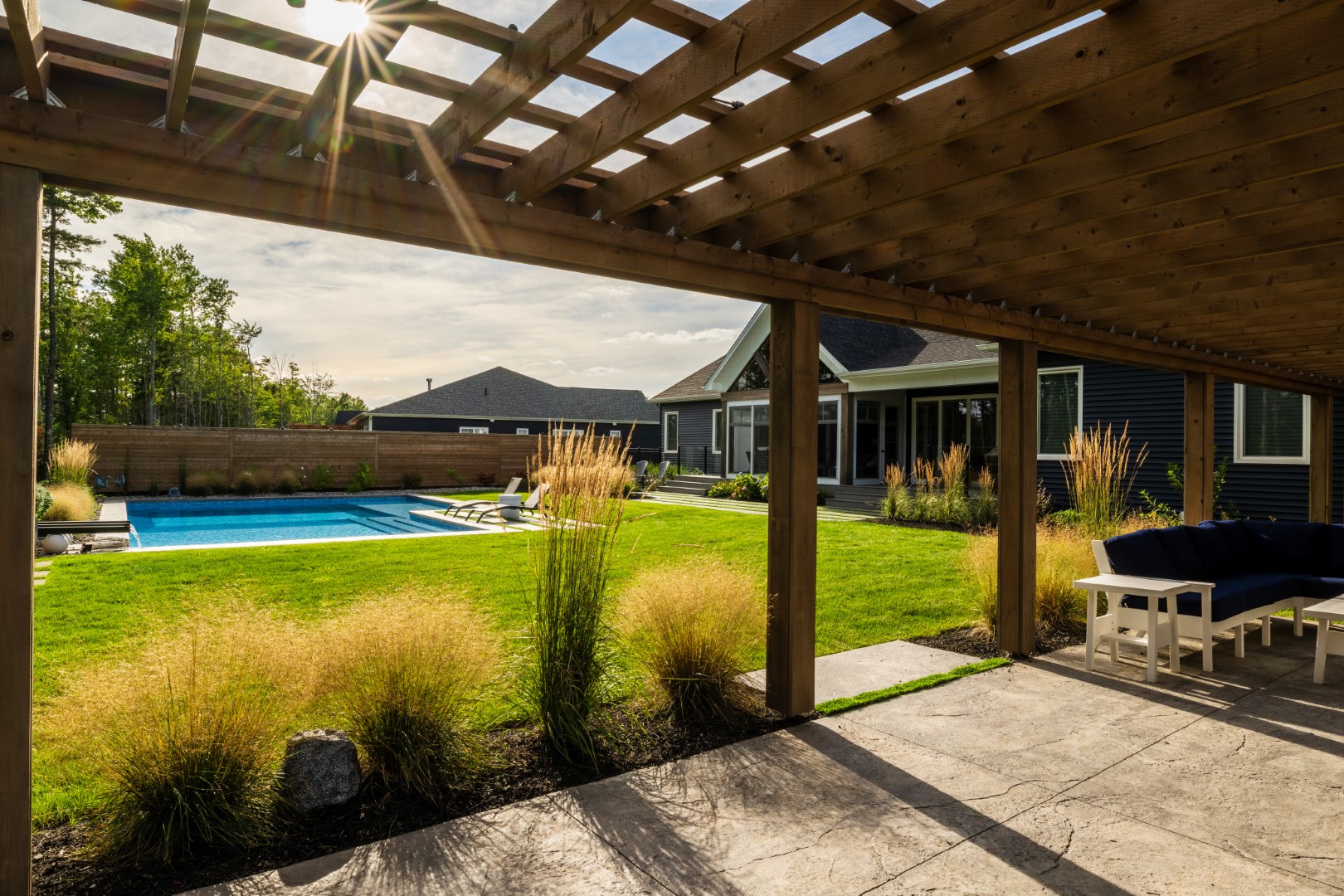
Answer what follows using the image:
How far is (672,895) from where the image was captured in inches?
94.3

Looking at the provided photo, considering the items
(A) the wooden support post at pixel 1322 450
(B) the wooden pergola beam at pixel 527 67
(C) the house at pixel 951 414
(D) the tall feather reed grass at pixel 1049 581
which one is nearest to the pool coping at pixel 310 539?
(C) the house at pixel 951 414

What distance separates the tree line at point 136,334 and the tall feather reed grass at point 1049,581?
20183 mm

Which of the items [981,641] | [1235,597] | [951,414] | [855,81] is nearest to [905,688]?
[981,641]

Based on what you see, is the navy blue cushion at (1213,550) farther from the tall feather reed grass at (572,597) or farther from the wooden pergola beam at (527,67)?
the wooden pergola beam at (527,67)

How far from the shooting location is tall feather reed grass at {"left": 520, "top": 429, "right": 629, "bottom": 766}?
3426 mm

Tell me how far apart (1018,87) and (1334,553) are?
6.12 m

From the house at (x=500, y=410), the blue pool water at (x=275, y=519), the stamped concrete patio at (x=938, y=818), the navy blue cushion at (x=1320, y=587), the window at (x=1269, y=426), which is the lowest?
the stamped concrete patio at (x=938, y=818)

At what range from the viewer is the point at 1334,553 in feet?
20.5

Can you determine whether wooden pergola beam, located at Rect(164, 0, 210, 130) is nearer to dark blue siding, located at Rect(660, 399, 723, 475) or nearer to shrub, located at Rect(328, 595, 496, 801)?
shrub, located at Rect(328, 595, 496, 801)

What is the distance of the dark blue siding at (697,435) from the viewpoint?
21.1 m

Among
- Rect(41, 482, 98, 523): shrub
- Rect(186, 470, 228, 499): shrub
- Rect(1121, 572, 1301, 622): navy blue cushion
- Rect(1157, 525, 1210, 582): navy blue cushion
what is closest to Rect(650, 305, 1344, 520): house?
Rect(1157, 525, 1210, 582): navy blue cushion

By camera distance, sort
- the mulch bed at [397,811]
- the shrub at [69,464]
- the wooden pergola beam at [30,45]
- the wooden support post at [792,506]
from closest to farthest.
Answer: the wooden pergola beam at [30,45]
the mulch bed at [397,811]
the wooden support post at [792,506]
the shrub at [69,464]

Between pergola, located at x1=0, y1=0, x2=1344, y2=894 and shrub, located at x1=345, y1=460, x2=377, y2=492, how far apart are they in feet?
53.2

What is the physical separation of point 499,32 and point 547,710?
2586 millimetres
